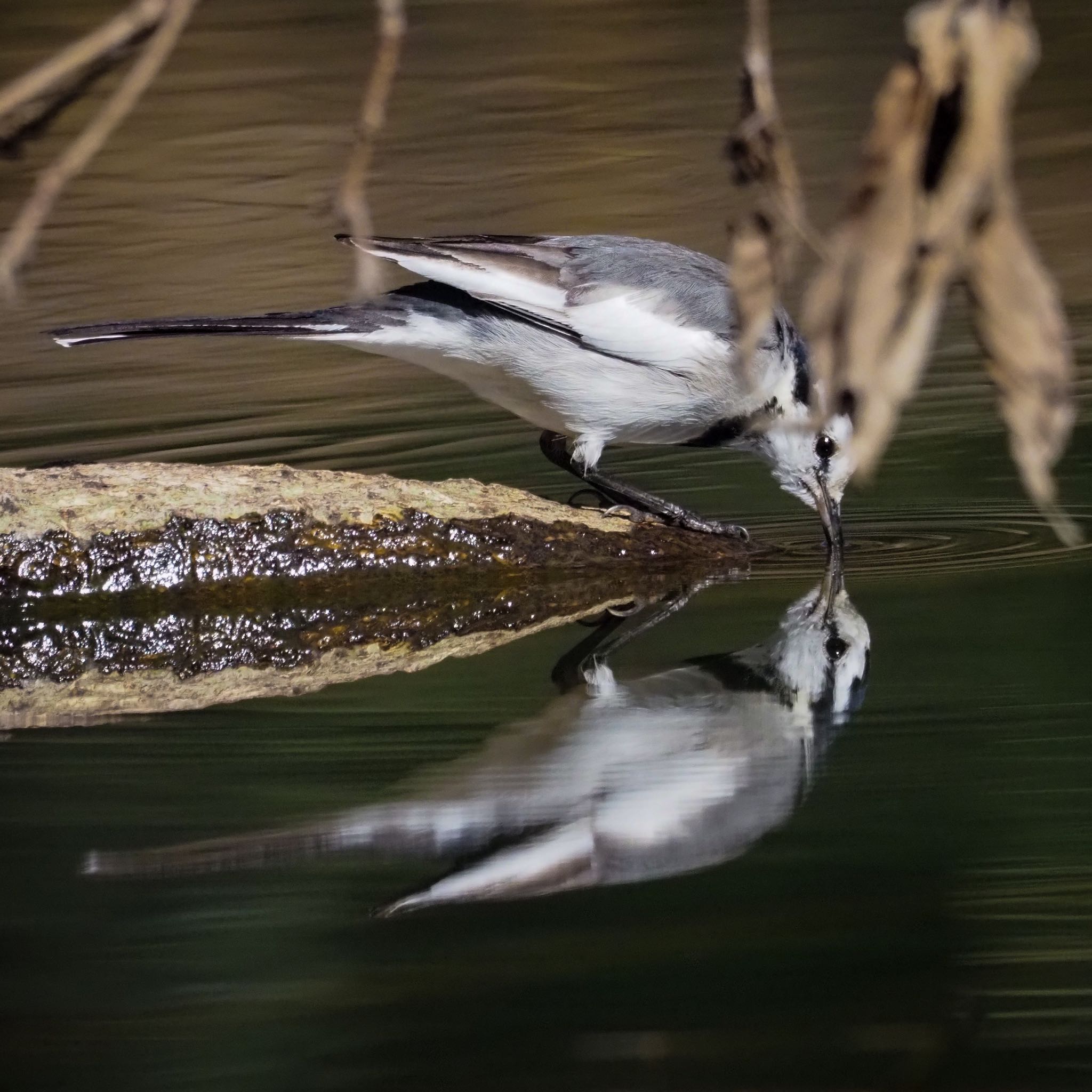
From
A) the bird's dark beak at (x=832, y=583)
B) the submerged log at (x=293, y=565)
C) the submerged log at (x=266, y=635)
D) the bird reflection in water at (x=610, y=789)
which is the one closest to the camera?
the bird reflection in water at (x=610, y=789)

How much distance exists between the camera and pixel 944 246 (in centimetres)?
164

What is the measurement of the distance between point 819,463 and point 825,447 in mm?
51

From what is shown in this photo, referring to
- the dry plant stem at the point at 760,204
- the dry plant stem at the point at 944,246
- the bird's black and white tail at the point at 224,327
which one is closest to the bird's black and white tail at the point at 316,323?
the bird's black and white tail at the point at 224,327

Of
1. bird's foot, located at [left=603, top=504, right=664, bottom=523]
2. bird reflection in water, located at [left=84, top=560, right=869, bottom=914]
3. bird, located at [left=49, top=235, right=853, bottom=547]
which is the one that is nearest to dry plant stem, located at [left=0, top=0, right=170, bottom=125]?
bird reflection in water, located at [left=84, top=560, right=869, bottom=914]

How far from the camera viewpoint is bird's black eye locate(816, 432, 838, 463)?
594 centimetres

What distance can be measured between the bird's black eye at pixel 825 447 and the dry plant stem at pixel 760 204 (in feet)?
13.3

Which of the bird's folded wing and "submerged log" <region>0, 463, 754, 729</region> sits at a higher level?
the bird's folded wing

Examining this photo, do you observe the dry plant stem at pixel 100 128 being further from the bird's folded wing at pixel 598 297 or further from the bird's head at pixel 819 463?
the bird's head at pixel 819 463

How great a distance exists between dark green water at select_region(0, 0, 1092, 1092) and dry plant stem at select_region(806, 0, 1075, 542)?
2.05 feet

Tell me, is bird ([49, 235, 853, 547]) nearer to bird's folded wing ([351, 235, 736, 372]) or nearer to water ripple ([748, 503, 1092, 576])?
bird's folded wing ([351, 235, 736, 372])

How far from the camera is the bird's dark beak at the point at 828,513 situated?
584cm

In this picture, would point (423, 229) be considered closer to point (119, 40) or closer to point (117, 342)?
point (117, 342)

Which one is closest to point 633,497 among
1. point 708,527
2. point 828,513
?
point 708,527

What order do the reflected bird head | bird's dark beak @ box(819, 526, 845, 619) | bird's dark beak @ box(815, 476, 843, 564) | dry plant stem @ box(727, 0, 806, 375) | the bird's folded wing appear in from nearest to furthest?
dry plant stem @ box(727, 0, 806, 375) → the reflected bird head → bird's dark beak @ box(819, 526, 845, 619) → the bird's folded wing → bird's dark beak @ box(815, 476, 843, 564)
